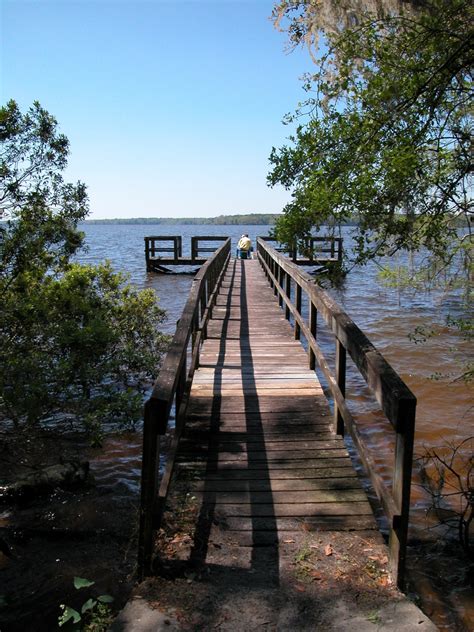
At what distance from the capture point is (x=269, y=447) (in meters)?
4.30

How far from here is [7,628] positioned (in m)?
3.38

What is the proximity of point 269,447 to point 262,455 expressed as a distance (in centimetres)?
16

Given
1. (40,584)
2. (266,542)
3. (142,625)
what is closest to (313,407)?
(266,542)

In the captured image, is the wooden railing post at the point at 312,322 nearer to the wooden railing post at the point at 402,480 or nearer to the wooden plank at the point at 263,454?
the wooden plank at the point at 263,454

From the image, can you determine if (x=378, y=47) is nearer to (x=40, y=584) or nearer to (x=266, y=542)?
(x=266, y=542)

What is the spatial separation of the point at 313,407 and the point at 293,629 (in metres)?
2.95

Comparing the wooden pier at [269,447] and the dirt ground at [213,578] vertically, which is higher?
the wooden pier at [269,447]

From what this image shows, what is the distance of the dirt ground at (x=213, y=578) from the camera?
8.02 feet

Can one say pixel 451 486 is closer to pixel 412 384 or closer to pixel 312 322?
pixel 312 322

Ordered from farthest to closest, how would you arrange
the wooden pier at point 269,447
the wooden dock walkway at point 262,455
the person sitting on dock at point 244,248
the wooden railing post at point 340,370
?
the person sitting on dock at point 244,248 → the wooden railing post at point 340,370 → the wooden dock walkway at point 262,455 → the wooden pier at point 269,447

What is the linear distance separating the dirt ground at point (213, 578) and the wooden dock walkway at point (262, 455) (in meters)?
0.13

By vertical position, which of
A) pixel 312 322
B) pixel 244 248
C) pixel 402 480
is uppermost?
pixel 244 248

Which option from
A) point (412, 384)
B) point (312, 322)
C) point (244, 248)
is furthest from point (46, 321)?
point (244, 248)

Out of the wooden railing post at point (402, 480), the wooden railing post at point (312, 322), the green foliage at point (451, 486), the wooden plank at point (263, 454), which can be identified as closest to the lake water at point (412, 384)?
the green foliage at point (451, 486)
